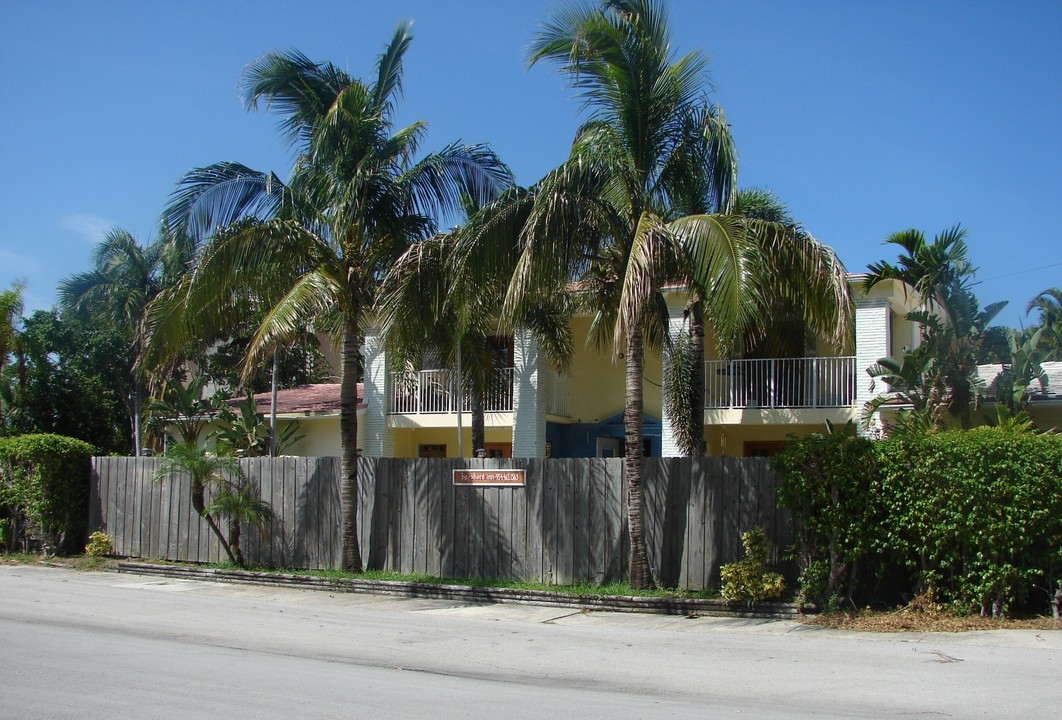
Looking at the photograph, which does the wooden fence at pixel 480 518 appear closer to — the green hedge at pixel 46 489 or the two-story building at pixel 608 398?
the green hedge at pixel 46 489

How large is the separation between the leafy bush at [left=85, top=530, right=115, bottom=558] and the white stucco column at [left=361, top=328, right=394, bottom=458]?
663cm

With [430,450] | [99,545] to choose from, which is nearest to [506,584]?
[99,545]

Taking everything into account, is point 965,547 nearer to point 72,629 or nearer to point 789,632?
point 789,632

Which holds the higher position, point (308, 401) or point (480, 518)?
point (308, 401)

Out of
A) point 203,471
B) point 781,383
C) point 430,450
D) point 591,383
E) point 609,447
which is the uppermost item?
point 591,383

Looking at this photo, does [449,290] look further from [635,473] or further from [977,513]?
[977,513]

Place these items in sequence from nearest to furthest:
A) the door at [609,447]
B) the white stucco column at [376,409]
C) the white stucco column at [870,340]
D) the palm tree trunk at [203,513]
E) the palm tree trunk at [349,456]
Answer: the palm tree trunk at [349,456]
the palm tree trunk at [203,513]
the white stucco column at [870,340]
the white stucco column at [376,409]
the door at [609,447]

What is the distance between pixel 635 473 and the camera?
13.3 m

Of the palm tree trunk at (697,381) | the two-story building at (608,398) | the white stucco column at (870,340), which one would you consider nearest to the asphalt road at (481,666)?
the palm tree trunk at (697,381)

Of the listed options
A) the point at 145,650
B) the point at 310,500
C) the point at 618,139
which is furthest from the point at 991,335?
the point at 145,650

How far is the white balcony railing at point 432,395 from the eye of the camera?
23.0 metres

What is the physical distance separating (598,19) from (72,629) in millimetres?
9779

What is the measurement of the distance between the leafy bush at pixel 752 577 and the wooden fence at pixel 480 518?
448mm

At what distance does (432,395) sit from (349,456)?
7.89m
